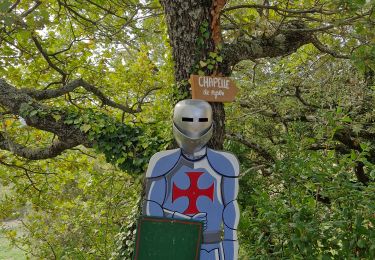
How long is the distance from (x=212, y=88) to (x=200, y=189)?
2.17 ft

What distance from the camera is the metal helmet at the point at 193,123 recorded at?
7.35 ft

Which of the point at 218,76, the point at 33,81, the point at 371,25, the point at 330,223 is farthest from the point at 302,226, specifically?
the point at 33,81

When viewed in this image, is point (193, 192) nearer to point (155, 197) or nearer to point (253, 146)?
point (155, 197)

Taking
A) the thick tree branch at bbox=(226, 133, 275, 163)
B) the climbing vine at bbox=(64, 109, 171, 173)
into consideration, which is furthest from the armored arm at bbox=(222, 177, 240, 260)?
the thick tree branch at bbox=(226, 133, 275, 163)

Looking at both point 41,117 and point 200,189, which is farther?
point 41,117

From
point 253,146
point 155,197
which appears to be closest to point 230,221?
point 155,197

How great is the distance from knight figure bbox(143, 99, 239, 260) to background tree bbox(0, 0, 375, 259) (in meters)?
0.22

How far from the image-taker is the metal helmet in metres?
2.24

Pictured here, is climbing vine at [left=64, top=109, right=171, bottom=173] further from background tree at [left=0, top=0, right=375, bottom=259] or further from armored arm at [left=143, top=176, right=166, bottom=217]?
armored arm at [left=143, top=176, right=166, bottom=217]

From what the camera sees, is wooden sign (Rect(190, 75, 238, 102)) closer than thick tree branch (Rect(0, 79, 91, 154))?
Yes

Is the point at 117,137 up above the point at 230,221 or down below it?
above

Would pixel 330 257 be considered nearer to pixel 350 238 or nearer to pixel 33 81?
pixel 350 238

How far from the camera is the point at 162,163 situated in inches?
91.5

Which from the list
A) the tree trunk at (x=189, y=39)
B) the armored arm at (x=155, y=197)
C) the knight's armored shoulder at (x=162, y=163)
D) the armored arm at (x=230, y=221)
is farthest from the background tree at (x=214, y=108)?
the armored arm at (x=155, y=197)
